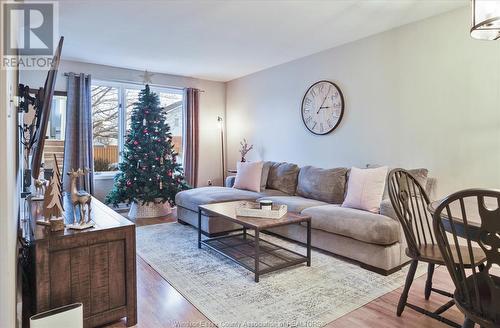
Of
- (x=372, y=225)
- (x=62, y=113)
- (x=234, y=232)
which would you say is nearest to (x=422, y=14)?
(x=372, y=225)

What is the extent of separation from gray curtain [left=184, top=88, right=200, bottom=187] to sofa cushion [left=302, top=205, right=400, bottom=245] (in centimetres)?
308

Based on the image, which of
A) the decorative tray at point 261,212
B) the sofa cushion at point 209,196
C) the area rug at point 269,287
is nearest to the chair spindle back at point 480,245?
the area rug at point 269,287

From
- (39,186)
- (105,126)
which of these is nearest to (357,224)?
(39,186)

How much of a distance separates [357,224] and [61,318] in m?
2.24

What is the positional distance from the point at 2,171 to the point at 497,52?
362 centimetres

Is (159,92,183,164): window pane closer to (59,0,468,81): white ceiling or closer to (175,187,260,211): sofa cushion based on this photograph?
(59,0,468,81): white ceiling

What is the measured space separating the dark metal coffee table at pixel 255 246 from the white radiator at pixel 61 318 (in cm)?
128

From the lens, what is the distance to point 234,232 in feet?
12.6

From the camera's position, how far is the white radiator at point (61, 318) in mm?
1530

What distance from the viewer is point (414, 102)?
3.39m

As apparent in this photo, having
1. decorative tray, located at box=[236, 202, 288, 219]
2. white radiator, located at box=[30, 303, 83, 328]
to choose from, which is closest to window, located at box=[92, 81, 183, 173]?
decorative tray, located at box=[236, 202, 288, 219]

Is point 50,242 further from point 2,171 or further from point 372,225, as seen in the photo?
point 372,225

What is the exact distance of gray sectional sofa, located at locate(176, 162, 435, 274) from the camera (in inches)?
104

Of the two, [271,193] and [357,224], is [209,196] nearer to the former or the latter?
[271,193]
